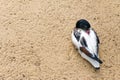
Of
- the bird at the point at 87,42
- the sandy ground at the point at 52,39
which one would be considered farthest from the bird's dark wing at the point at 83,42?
the sandy ground at the point at 52,39

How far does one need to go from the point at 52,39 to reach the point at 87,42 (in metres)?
0.28

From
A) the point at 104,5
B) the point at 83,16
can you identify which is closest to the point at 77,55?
the point at 83,16

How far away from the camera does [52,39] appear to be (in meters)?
2.19

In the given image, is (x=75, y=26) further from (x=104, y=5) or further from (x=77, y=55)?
(x=104, y=5)

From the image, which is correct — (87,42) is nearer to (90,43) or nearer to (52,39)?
(90,43)

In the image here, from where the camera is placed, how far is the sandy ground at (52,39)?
199 centimetres

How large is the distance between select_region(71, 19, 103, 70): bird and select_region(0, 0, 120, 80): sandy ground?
58 millimetres

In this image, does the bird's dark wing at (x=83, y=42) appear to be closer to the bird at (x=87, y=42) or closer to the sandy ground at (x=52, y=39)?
the bird at (x=87, y=42)

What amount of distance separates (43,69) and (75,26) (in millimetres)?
447

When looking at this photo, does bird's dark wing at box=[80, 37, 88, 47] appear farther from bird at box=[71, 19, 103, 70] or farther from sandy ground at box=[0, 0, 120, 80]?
sandy ground at box=[0, 0, 120, 80]

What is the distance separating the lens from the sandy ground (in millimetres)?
1994

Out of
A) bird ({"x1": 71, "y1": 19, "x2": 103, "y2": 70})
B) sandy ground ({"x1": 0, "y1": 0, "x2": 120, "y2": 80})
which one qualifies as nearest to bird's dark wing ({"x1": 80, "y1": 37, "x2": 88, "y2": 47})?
bird ({"x1": 71, "y1": 19, "x2": 103, "y2": 70})

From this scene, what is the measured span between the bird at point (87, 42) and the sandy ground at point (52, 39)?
0.06 metres

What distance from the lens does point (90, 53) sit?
1986 mm
